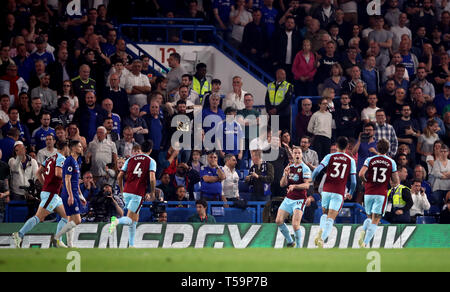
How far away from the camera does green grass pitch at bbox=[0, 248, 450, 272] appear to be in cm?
1080

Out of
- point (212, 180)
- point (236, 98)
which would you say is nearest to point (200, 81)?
point (236, 98)


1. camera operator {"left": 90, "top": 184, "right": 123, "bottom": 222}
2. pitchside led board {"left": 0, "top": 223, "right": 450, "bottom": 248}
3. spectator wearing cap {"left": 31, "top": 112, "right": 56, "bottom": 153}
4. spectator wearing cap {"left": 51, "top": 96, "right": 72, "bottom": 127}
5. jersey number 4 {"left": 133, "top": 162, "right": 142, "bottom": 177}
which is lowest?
pitchside led board {"left": 0, "top": 223, "right": 450, "bottom": 248}

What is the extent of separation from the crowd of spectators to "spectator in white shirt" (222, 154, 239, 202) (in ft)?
0.07

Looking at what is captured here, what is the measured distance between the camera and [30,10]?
19.6 metres

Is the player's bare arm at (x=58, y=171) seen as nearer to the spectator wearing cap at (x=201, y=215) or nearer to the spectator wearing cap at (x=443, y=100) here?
the spectator wearing cap at (x=201, y=215)

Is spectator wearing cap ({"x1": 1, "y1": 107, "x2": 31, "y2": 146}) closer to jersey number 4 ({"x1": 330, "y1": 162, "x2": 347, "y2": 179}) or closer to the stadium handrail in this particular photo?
the stadium handrail

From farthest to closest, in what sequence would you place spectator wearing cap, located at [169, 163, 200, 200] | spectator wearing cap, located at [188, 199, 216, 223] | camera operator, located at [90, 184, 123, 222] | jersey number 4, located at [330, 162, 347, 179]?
spectator wearing cap, located at [169, 163, 200, 200] → camera operator, located at [90, 184, 123, 222] → spectator wearing cap, located at [188, 199, 216, 223] → jersey number 4, located at [330, 162, 347, 179]

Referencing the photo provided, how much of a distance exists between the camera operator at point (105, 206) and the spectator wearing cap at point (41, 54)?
4.27 metres

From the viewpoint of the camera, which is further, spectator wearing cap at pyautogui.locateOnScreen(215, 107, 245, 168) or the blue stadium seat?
spectator wearing cap at pyautogui.locateOnScreen(215, 107, 245, 168)

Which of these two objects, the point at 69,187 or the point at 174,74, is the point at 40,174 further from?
the point at 174,74

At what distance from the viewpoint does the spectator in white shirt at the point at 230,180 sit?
1650 centimetres

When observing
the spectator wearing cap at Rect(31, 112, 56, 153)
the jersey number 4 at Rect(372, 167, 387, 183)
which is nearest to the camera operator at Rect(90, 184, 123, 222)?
the spectator wearing cap at Rect(31, 112, 56, 153)
